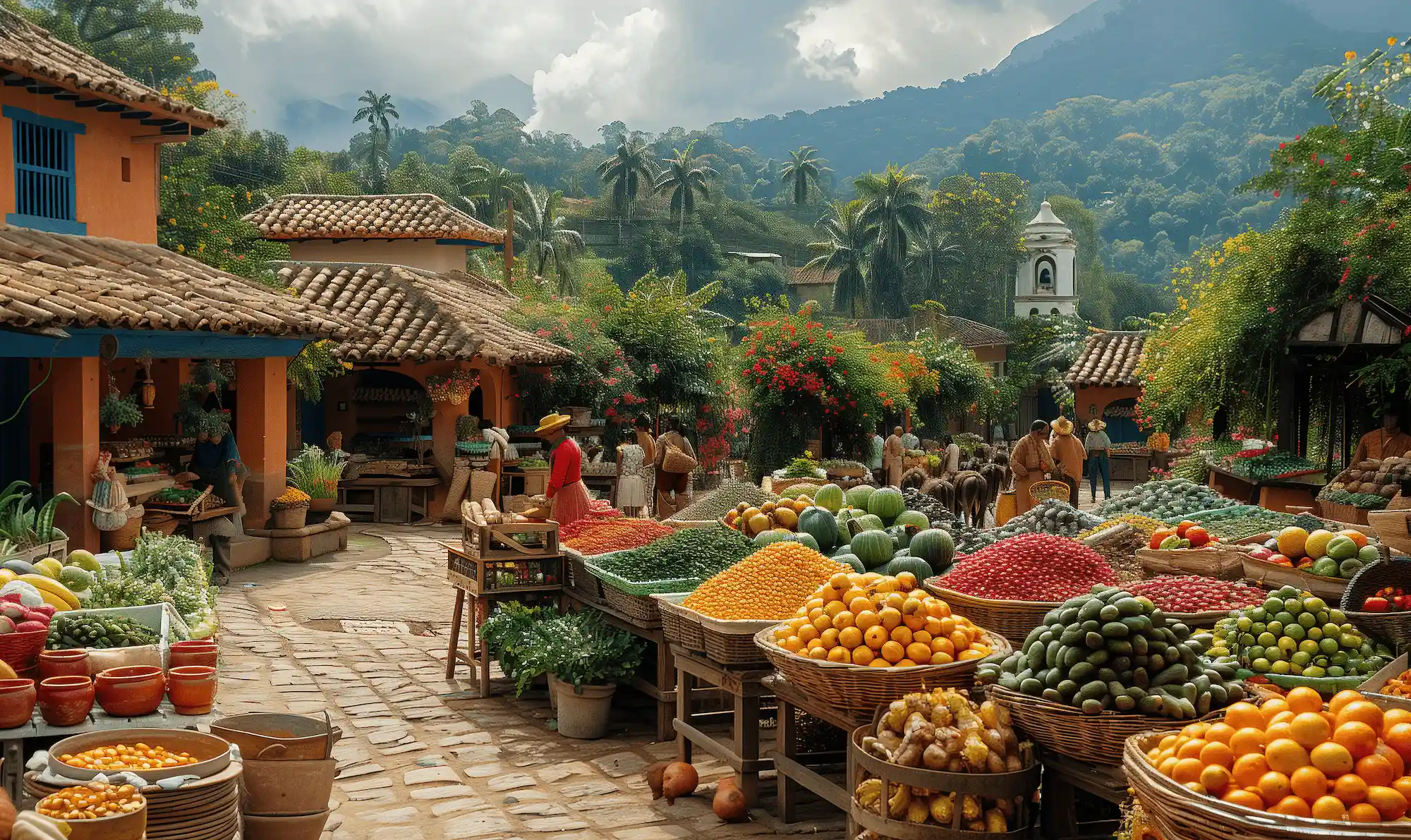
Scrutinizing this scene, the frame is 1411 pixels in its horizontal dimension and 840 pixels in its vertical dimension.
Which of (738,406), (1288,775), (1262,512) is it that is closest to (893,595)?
(1288,775)

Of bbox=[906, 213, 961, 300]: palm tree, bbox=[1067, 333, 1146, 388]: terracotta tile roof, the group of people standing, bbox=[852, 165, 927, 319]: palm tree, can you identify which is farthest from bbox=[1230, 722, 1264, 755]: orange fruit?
bbox=[906, 213, 961, 300]: palm tree

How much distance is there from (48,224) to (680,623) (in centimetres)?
992

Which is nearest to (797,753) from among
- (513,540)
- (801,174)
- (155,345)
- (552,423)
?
(513,540)

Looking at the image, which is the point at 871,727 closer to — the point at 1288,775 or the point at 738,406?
the point at 1288,775

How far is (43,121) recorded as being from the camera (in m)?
13.2

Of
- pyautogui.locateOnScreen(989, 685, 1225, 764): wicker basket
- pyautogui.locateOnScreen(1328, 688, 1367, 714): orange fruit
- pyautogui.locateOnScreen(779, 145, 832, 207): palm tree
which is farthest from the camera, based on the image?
pyautogui.locateOnScreen(779, 145, 832, 207): palm tree

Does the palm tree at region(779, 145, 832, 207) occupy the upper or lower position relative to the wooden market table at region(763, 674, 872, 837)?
upper

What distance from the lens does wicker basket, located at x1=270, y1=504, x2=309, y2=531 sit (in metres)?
14.8

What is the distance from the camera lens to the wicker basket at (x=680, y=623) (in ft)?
22.2

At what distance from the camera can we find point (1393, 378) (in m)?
11.9

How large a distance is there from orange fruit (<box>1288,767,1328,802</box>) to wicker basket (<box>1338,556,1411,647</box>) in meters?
2.59

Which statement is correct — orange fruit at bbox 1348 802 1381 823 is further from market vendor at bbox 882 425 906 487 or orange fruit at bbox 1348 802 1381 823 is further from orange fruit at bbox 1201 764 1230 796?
market vendor at bbox 882 425 906 487

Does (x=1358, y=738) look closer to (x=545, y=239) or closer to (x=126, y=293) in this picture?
(x=126, y=293)

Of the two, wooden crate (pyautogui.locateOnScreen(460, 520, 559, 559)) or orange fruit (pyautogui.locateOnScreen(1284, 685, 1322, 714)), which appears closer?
orange fruit (pyautogui.locateOnScreen(1284, 685, 1322, 714))
